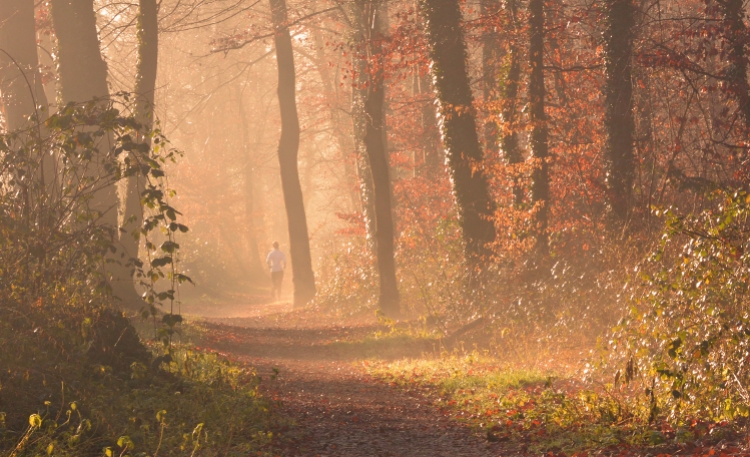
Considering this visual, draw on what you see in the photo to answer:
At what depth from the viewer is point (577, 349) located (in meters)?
12.1

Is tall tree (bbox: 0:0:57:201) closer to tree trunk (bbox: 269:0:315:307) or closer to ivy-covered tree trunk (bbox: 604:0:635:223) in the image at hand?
tree trunk (bbox: 269:0:315:307)

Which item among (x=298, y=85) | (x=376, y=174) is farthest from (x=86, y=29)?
(x=298, y=85)

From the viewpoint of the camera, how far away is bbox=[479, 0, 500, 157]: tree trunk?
1647cm

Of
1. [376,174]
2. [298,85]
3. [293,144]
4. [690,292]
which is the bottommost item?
[690,292]

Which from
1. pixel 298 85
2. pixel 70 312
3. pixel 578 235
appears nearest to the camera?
pixel 70 312

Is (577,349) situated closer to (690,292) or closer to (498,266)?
(498,266)

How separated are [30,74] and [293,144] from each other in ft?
30.7

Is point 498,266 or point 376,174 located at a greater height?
point 376,174

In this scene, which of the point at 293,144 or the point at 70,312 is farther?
the point at 293,144

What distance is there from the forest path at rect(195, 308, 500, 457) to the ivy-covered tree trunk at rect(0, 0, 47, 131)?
6377 millimetres

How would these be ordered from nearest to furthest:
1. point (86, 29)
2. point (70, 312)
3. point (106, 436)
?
point (106, 436), point (70, 312), point (86, 29)

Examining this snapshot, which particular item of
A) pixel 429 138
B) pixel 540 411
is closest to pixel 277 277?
pixel 429 138

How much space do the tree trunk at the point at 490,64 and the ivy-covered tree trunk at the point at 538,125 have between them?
2.91 feet

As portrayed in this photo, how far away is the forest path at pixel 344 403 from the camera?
758 centimetres
